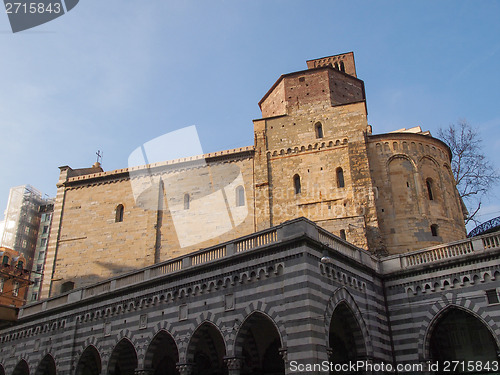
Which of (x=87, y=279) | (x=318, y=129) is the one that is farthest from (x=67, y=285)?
(x=318, y=129)

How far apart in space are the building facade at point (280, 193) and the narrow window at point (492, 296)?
8773mm

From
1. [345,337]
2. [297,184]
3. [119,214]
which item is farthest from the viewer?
[119,214]

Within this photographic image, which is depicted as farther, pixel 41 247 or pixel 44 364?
pixel 41 247

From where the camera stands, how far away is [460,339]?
17.8 metres

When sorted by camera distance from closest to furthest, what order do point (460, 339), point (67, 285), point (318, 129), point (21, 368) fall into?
point (460, 339), point (21, 368), point (318, 129), point (67, 285)

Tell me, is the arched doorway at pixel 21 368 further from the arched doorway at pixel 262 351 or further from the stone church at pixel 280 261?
the arched doorway at pixel 262 351

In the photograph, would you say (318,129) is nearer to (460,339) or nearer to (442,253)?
(442,253)

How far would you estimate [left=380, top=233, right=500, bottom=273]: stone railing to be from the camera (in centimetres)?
1689

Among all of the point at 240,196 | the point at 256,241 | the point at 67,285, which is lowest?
the point at 256,241

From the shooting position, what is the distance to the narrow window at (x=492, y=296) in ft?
52.5

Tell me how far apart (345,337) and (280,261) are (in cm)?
468

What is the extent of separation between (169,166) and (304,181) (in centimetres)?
973

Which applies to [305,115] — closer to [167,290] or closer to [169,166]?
[169,166]

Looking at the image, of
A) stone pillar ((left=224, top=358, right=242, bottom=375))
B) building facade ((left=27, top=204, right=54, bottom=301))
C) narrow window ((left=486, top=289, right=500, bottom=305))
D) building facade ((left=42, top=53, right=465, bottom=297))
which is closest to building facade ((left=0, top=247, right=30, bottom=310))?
building facade ((left=42, top=53, right=465, bottom=297))
